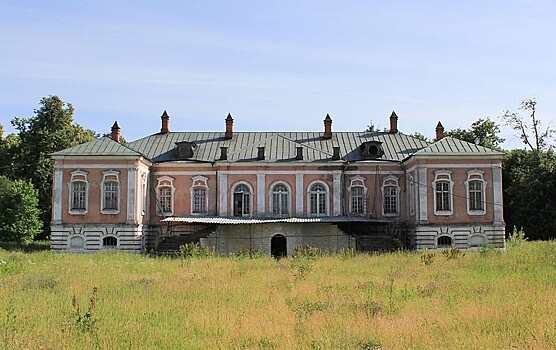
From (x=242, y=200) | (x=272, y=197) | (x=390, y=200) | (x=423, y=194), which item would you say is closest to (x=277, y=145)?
(x=272, y=197)

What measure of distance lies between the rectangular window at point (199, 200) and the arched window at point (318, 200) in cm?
545

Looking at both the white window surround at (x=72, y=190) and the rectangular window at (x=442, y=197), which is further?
the rectangular window at (x=442, y=197)

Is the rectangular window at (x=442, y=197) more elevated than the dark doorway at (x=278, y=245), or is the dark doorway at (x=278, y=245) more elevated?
the rectangular window at (x=442, y=197)

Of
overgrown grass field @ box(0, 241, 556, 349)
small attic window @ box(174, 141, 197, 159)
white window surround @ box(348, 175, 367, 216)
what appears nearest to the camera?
overgrown grass field @ box(0, 241, 556, 349)

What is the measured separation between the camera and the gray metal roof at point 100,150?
29969 mm

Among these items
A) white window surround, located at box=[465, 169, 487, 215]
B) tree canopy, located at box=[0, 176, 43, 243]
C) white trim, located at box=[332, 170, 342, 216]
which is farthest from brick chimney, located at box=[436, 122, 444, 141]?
tree canopy, located at box=[0, 176, 43, 243]

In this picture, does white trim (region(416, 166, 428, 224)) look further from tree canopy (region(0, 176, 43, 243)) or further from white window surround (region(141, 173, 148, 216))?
tree canopy (region(0, 176, 43, 243))

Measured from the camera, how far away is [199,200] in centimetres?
3269

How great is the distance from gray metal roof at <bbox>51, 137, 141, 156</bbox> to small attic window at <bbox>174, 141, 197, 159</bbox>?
3341mm

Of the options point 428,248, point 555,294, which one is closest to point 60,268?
point 555,294

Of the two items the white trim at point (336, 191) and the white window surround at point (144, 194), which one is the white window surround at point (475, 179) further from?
the white window surround at point (144, 194)

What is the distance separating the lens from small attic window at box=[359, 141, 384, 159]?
33000 millimetres

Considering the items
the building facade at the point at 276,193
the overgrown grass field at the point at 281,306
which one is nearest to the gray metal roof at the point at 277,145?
the building facade at the point at 276,193

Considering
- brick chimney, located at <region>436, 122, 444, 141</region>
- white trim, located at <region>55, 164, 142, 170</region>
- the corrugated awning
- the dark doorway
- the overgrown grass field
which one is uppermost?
brick chimney, located at <region>436, 122, 444, 141</region>
